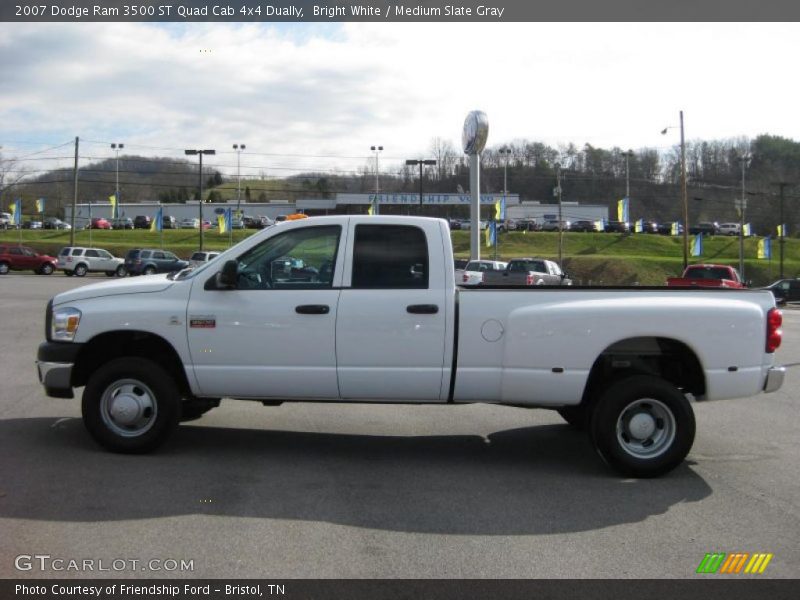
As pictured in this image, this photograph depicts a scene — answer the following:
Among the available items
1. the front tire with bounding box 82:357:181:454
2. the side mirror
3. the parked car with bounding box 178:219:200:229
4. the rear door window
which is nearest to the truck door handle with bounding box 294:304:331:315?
the rear door window

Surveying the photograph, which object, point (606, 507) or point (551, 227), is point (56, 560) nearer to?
point (606, 507)

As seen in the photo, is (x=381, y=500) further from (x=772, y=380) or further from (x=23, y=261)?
(x=23, y=261)

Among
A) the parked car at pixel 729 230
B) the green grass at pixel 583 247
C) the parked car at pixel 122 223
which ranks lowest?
the green grass at pixel 583 247

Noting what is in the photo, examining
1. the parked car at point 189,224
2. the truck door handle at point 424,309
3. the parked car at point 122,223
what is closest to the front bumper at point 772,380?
the truck door handle at point 424,309

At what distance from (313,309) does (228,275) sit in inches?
29.6

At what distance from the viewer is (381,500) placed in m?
5.53

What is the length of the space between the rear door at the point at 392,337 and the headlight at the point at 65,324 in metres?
2.26

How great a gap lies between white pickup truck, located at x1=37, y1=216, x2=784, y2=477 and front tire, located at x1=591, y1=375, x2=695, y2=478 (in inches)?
0.5

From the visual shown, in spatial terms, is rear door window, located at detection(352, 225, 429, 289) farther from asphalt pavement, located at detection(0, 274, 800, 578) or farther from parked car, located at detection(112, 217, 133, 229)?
parked car, located at detection(112, 217, 133, 229)

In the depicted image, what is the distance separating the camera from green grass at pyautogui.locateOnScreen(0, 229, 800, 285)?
6309 centimetres

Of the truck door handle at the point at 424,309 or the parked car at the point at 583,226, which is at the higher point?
the parked car at the point at 583,226

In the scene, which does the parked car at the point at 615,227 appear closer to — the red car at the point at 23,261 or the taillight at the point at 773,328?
the red car at the point at 23,261

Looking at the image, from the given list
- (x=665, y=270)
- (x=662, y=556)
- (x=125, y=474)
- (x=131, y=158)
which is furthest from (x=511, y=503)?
(x=131, y=158)

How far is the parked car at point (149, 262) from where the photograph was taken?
45.7 meters
